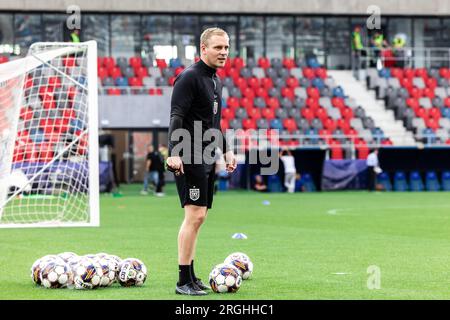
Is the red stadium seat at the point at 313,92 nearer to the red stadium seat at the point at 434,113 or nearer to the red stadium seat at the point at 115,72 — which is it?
the red stadium seat at the point at 434,113

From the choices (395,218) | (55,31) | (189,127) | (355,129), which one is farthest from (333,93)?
(189,127)

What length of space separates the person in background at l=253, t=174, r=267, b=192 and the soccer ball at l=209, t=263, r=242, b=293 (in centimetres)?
2686

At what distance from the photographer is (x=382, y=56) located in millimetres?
48781

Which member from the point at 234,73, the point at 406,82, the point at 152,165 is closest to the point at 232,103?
the point at 234,73

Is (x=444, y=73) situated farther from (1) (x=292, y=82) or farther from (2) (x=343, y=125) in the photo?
(2) (x=343, y=125)

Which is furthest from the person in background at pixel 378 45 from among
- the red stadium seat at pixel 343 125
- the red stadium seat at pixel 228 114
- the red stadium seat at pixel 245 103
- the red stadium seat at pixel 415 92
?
the red stadium seat at pixel 228 114

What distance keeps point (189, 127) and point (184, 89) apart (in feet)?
1.24

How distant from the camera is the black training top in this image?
9.86 meters

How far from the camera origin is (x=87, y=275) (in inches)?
407

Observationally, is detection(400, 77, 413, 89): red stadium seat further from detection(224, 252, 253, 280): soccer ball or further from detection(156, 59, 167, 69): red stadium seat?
detection(224, 252, 253, 280): soccer ball

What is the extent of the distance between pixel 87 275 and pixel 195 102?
1.99 meters

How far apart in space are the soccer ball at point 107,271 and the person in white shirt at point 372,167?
1076 inches

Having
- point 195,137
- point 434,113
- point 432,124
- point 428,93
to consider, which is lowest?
point 432,124
